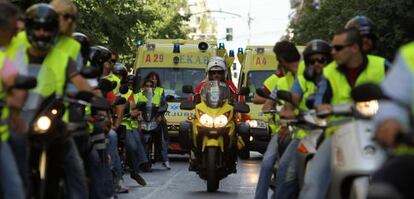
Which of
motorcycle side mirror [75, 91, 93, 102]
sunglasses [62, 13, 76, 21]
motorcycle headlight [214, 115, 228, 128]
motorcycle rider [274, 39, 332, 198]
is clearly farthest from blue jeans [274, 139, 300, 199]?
motorcycle headlight [214, 115, 228, 128]

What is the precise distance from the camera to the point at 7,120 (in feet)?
22.4

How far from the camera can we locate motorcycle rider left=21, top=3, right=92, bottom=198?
288 inches

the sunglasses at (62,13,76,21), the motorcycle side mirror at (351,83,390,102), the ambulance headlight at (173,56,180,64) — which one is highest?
the sunglasses at (62,13,76,21)

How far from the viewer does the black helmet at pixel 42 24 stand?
730 centimetres

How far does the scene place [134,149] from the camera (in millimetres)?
15211

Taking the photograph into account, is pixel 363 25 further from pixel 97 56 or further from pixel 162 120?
pixel 162 120

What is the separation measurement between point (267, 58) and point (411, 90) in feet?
62.4

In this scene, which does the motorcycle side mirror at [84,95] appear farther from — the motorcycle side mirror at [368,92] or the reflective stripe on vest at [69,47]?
the motorcycle side mirror at [368,92]

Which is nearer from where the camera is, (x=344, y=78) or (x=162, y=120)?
(x=344, y=78)

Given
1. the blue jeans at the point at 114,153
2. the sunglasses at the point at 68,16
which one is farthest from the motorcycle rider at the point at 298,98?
the blue jeans at the point at 114,153

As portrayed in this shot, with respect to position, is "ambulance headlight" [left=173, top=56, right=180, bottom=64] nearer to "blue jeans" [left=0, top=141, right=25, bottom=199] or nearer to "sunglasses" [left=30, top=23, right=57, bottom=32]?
"sunglasses" [left=30, top=23, right=57, bottom=32]

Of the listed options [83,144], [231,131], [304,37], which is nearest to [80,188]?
[83,144]

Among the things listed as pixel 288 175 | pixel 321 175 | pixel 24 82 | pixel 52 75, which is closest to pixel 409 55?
pixel 321 175

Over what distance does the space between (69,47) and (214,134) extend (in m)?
5.78
